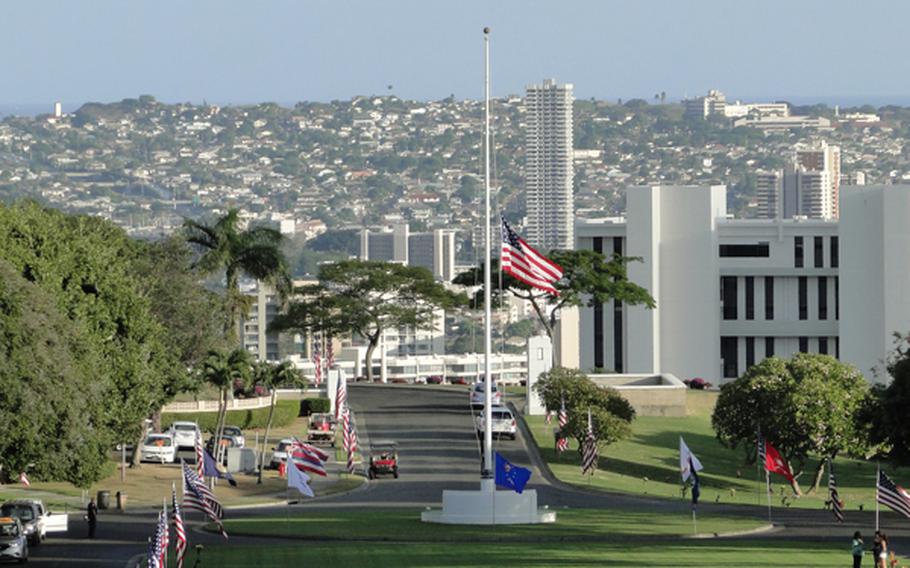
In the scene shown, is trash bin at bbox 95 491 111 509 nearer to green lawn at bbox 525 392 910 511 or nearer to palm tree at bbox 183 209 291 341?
green lawn at bbox 525 392 910 511

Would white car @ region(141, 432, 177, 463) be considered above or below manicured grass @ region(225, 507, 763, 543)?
above

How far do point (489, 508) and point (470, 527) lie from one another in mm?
1110

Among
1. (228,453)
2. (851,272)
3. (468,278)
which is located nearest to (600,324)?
(851,272)

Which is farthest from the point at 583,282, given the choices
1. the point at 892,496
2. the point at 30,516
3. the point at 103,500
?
the point at 892,496

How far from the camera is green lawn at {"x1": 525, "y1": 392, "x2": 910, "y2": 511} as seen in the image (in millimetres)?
81812

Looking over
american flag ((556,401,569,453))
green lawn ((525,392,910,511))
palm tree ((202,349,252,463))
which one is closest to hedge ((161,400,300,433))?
palm tree ((202,349,252,463))

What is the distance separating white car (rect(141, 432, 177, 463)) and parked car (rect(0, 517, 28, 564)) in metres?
30.4

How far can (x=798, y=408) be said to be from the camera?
284 feet

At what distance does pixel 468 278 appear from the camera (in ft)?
396

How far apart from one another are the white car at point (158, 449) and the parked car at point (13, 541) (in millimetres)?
30444

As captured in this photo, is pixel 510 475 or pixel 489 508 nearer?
pixel 510 475

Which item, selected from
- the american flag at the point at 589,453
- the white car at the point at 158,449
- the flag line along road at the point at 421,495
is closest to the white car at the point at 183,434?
the white car at the point at 158,449

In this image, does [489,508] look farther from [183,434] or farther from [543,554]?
[183,434]

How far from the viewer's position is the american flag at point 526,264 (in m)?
61.3
